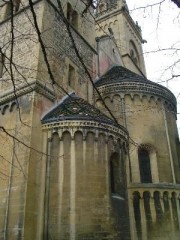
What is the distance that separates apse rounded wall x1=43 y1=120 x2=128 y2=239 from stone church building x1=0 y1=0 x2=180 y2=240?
33 mm

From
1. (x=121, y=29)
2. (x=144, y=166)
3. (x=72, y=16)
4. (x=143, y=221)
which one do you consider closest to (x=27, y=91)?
(x=144, y=166)

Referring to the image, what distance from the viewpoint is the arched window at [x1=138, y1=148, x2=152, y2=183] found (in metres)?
13.2

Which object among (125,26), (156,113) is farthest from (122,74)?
(125,26)

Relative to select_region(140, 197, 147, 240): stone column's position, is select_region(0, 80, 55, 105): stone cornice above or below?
above

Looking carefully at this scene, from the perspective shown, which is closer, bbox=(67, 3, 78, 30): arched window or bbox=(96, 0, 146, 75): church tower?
bbox=(67, 3, 78, 30): arched window

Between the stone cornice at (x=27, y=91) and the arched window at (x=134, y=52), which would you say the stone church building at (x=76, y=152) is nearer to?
the stone cornice at (x=27, y=91)

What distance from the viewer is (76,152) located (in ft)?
33.8

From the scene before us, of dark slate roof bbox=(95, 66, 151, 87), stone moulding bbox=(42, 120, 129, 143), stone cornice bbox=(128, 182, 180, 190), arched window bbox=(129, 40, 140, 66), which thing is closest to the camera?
stone moulding bbox=(42, 120, 129, 143)

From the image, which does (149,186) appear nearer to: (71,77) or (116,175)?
(116,175)

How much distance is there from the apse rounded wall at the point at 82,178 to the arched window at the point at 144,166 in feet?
7.23

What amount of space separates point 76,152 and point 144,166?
451cm

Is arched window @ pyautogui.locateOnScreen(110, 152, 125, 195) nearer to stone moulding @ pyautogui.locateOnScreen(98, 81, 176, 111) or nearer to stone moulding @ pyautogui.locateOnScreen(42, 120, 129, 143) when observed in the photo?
stone moulding @ pyautogui.locateOnScreen(42, 120, 129, 143)

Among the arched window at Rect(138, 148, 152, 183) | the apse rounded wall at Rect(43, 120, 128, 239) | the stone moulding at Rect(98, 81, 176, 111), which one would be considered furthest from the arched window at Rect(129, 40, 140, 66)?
the apse rounded wall at Rect(43, 120, 128, 239)

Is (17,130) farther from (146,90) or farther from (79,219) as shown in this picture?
(146,90)
